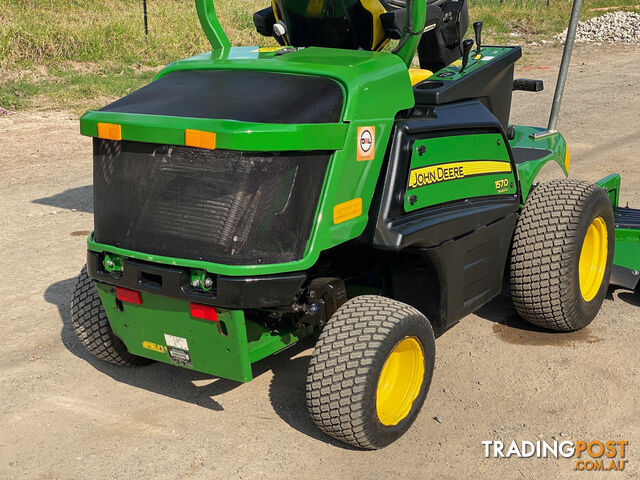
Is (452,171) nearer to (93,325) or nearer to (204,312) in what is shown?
(204,312)

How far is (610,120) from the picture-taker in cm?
1015

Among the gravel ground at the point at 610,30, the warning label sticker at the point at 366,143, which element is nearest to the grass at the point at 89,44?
the gravel ground at the point at 610,30

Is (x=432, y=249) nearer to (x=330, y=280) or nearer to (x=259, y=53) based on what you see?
(x=330, y=280)

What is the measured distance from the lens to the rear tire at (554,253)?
4.17 metres

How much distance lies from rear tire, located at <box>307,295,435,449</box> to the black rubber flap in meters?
0.81

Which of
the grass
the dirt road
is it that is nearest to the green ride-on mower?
the dirt road

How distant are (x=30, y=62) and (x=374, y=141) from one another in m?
9.41

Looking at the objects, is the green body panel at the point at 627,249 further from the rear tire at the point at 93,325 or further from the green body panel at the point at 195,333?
the rear tire at the point at 93,325

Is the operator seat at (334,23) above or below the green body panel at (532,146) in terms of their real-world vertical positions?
above

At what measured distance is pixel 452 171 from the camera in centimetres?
381

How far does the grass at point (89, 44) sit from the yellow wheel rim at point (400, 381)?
25.3 feet

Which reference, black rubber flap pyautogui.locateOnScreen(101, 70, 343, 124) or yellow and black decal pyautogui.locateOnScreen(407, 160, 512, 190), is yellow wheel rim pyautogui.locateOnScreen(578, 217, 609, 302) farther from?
black rubber flap pyautogui.locateOnScreen(101, 70, 343, 124)

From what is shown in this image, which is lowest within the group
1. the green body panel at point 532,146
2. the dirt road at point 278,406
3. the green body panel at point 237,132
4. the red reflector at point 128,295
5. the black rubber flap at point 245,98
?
the dirt road at point 278,406

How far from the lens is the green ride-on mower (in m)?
3.17
